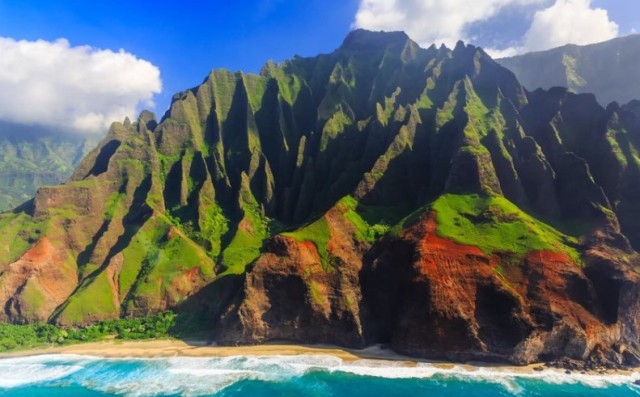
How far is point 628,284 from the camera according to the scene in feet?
288

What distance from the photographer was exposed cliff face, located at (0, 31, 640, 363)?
89500mm

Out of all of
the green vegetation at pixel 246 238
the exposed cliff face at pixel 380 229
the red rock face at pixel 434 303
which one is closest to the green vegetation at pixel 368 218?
the exposed cliff face at pixel 380 229

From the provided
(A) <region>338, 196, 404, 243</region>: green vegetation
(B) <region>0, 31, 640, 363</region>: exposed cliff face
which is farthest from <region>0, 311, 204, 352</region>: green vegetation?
(A) <region>338, 196, 404, 243</region>: green vegetation

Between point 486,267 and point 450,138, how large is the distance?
55.9 meters

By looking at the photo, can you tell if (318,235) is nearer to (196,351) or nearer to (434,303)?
(434,303)

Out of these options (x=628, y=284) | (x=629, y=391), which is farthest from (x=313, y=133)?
(x=629, y=391)

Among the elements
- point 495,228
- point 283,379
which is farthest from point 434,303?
point 283,379

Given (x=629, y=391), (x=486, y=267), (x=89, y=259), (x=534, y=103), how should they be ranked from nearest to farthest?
(x=629, y=391) < (x=486, y=267) < (x=89, y=259) < (x=534, y=103)

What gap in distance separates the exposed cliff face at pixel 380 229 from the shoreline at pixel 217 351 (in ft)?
8.11

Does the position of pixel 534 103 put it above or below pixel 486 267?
above

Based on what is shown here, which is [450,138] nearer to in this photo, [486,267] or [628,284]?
[486,267]

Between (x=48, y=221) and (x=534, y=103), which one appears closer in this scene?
(x=48, y=221)

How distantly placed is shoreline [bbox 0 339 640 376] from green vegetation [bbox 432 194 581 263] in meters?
26.4

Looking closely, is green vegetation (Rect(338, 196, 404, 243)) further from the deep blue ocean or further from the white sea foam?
the white sea foam
